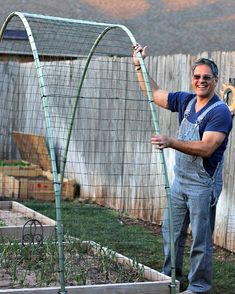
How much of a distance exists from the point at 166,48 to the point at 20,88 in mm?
6130

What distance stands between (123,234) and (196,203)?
3.45 metres

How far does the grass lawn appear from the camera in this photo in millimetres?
7900

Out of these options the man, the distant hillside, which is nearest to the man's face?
the man

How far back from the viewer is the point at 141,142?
10844mm

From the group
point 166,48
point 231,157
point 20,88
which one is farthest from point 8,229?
point 166,48

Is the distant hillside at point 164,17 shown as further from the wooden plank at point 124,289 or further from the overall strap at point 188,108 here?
the wooden plank at point 124,289

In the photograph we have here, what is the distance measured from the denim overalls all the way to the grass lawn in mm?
651

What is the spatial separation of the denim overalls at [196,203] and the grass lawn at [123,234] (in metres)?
0.65

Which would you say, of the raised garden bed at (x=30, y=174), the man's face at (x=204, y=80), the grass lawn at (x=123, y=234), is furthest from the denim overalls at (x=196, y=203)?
the raised garden bed at (x=30, y=174)

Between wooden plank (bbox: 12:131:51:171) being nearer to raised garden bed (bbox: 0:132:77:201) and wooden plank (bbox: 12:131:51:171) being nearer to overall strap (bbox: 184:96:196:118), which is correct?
raised garden bed (bbox: 0:132:77:201)

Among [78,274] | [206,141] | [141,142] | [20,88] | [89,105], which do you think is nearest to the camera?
[206,141]

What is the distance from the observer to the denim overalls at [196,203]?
6363mm

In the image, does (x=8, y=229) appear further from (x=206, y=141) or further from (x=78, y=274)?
(x=206, y=141)

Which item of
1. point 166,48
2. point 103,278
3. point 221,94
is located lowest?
point 103,278
